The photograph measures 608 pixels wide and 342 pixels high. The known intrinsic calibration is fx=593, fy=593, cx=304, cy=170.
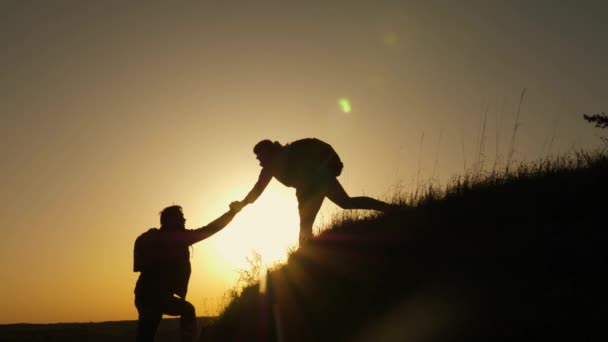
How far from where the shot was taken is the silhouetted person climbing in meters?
7.55

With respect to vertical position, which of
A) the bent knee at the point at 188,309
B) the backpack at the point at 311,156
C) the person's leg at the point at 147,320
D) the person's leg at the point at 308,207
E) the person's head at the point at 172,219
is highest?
the backpack at the point at 311,156

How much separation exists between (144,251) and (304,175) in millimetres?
2397

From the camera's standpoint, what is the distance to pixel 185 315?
21.1ft

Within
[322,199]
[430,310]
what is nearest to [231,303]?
[322,199]

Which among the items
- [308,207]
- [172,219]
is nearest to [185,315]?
[172,219]

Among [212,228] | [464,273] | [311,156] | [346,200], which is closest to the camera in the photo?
[464,273]

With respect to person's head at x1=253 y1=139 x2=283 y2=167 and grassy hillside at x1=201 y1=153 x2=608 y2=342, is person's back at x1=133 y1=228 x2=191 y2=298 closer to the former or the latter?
grassy hillside at x1=201 y1=153 x2=608 y2=342

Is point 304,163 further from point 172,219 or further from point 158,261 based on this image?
point 158,261

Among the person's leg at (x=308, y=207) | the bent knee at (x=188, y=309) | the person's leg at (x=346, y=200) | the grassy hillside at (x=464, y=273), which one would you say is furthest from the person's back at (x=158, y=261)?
the person's leg at (x=346, y=200)

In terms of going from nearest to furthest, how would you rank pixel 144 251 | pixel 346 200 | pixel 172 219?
pixel 144 251
pixel 172 219
pixel 346 200

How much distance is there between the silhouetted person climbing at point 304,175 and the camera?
7555 millimetres

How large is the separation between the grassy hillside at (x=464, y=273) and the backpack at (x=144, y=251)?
1.17 meters

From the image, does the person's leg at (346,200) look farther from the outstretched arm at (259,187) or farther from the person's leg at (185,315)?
the person's leg at (185,315)

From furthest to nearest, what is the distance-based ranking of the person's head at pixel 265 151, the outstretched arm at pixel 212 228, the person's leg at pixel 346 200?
the person's head at pixel 265 151, the person's leg at pixel 346 200, the outstretched arm at pixel 212 228
